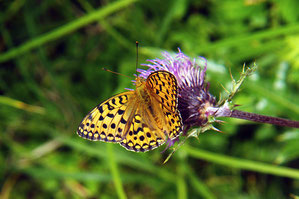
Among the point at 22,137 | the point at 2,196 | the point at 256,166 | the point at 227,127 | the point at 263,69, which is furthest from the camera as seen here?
the point at 22,137

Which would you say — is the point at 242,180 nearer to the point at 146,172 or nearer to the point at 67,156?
the point at 146,172

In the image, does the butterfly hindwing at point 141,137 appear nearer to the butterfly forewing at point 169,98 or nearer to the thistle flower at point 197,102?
the butterfly forewing at point 169,98

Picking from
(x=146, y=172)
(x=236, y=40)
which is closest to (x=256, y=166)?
(x=236, y=40)

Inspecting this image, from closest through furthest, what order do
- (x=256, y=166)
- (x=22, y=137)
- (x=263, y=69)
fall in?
(x=256, y=166) < (x=263, y=69) < (x=22, y=137)

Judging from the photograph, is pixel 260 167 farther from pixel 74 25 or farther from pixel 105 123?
pixel 74 25

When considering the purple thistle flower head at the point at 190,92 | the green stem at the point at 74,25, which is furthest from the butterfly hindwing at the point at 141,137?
the green stem at the point at 74,25

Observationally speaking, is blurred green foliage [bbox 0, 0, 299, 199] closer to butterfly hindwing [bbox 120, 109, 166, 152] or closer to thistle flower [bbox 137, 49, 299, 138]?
thistle flower [bbox 137, 49, 299, 138]

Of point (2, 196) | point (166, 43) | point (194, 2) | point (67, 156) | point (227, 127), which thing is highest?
point (194, 2)

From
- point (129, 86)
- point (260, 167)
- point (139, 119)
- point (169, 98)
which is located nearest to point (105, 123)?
point (139, 119)
